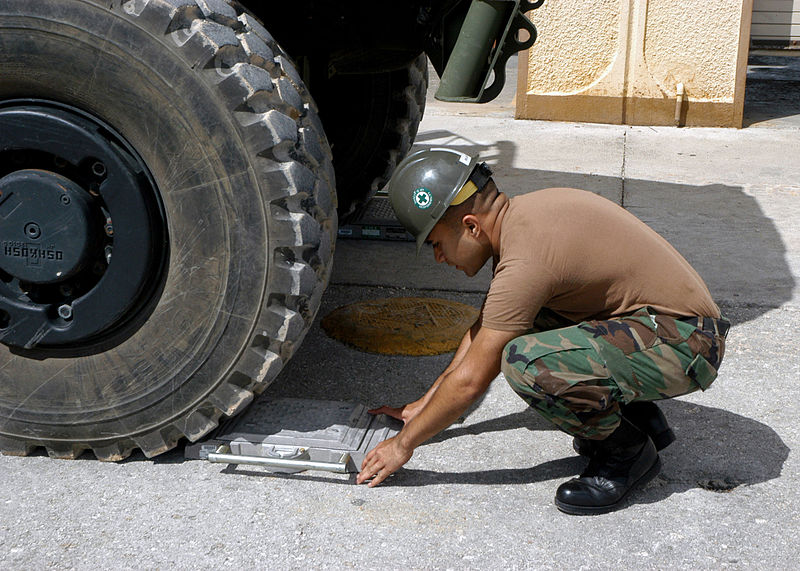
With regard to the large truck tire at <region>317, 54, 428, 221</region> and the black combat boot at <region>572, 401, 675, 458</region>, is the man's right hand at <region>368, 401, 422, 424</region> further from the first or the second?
the large truck tire at <region>317, 54, 428, 221</region>

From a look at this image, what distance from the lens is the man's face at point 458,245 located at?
2.63 m

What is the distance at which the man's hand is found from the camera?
2625 mm

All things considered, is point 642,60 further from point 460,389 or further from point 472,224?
point 460,389

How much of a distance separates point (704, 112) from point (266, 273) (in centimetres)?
658

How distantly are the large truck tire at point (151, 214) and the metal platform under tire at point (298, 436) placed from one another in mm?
130

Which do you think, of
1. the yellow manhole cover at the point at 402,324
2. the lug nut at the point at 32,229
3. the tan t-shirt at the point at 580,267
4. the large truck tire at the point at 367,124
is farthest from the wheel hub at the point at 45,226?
the large truck tire at the point at 367,124

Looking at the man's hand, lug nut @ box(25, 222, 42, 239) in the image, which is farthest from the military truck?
the man's hand

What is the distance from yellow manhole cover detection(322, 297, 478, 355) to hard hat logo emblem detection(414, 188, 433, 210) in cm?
116

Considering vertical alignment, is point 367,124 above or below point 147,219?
below

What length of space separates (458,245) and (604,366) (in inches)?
21.0

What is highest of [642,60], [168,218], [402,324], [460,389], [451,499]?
[168,218]

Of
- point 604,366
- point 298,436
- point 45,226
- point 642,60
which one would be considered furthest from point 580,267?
point 642,60

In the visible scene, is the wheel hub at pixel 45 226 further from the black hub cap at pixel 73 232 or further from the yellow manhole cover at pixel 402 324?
the yellow manhole cover at pixel 402 324

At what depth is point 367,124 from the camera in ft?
15.5
